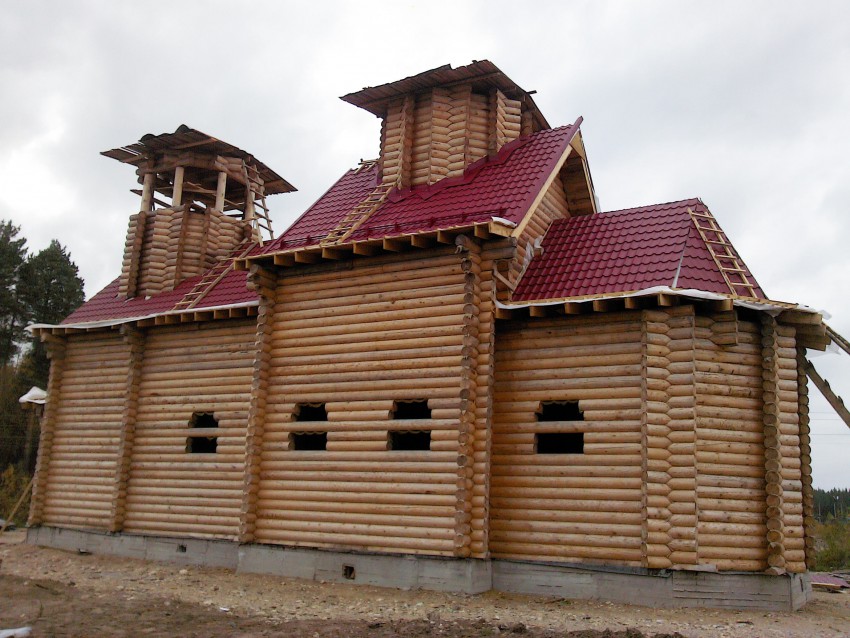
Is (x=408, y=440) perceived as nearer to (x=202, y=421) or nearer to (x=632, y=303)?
(x=632, y=303)

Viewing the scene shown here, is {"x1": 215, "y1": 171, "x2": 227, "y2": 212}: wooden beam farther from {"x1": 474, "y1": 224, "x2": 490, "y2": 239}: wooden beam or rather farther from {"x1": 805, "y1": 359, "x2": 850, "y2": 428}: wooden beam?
{"x1": 805, "y1": 359, "x2": 850, "y2": 428}: wooden beam

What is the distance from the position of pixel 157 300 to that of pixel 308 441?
7450 millimetres

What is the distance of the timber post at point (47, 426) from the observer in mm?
20109

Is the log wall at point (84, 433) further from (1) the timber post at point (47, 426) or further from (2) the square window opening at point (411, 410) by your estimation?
(2) the square window opening at point (411, 410)

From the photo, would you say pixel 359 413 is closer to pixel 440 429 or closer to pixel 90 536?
pixel 440 429

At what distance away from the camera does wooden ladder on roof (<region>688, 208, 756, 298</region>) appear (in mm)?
13773

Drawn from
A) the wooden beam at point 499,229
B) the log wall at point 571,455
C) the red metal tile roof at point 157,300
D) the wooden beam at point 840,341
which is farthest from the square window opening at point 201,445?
the wooden beam at point 840,341

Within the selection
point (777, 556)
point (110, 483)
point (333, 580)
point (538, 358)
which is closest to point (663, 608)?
point (777, 556)

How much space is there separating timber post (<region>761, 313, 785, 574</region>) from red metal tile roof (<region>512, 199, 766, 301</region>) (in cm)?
92

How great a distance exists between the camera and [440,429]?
13953 millimetres

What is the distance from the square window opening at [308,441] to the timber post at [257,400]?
0.72m

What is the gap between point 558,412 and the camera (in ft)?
47.9

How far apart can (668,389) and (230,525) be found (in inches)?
380

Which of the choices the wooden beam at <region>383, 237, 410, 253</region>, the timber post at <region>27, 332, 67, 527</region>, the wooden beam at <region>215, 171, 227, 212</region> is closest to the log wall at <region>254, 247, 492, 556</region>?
the wooden beam at <region>383, 237, 410, 253</region>
